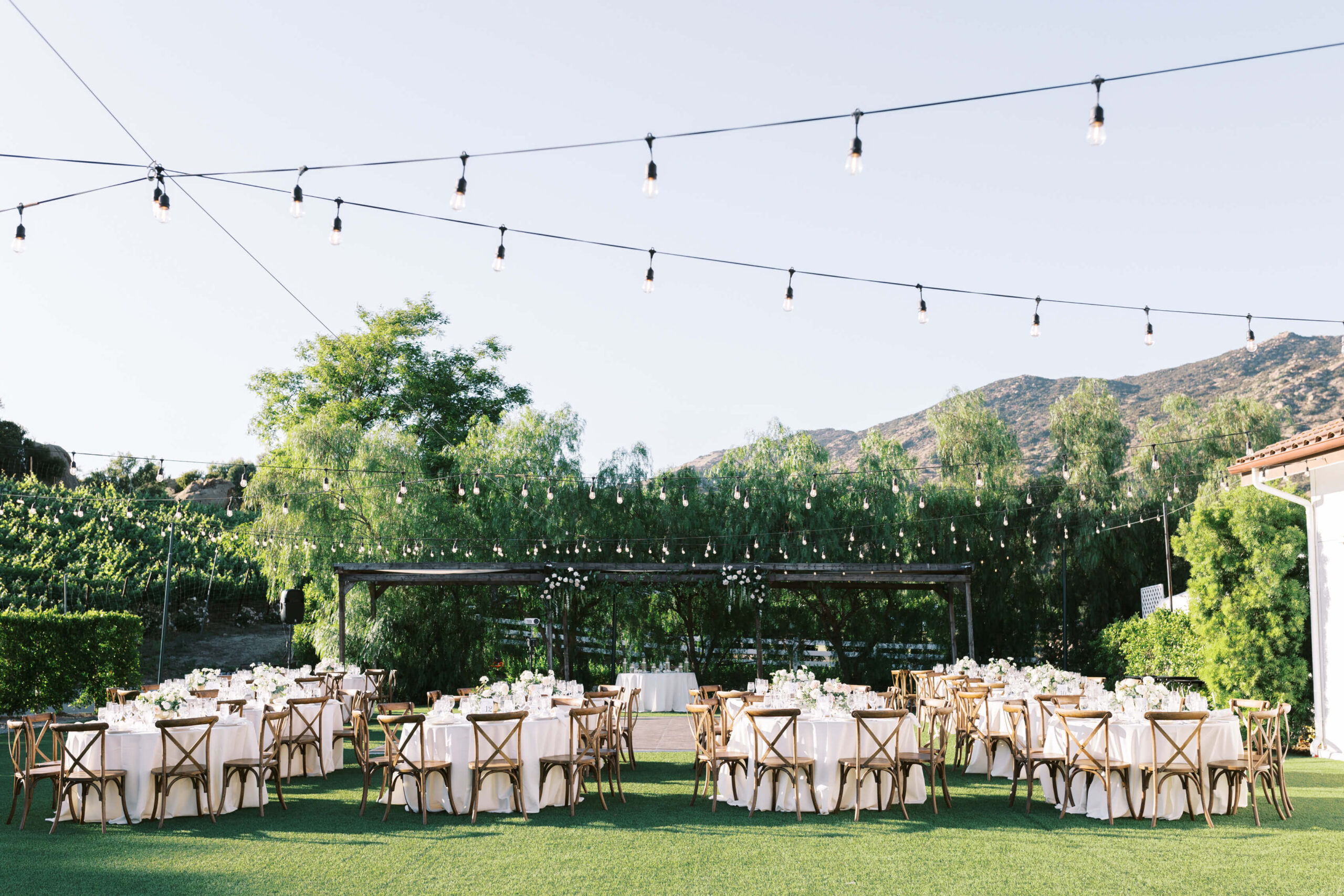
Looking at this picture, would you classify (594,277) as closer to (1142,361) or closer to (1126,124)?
(1126,124)

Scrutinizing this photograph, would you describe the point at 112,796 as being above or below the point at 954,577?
below

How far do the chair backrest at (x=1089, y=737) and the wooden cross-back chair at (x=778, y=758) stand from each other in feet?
5.78

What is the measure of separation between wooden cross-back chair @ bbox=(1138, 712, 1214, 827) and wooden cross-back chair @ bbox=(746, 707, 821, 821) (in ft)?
7.16

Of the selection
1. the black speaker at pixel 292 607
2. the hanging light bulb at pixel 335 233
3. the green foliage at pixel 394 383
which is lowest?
the black speaker at pixel 292 607

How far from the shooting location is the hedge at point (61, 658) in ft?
40.3

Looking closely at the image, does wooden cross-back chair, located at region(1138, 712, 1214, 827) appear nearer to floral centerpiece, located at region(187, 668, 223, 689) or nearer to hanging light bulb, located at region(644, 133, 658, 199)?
hanging light bulb, located at region(644, 133, 658, 199)

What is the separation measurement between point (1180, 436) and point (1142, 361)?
754 inches

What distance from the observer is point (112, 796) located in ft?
22.7

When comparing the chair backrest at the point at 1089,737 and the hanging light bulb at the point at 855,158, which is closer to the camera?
the hanging light bulb at the point at 855,158

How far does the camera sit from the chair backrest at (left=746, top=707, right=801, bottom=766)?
6.96m

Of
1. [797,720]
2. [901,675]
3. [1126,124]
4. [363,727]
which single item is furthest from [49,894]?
[901,675]

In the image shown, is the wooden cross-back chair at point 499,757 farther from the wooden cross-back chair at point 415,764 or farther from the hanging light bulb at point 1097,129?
the hanging light bulb at point 1097,129

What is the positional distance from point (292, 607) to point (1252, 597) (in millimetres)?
13949

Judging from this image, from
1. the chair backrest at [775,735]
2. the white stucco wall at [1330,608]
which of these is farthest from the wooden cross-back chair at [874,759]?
the white stucco wall at [1330,608]
